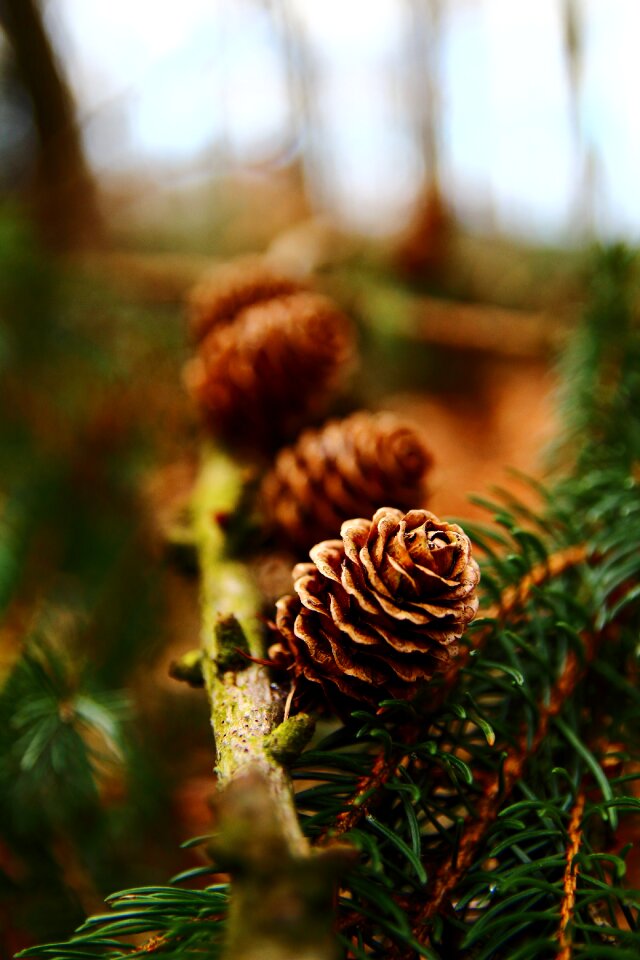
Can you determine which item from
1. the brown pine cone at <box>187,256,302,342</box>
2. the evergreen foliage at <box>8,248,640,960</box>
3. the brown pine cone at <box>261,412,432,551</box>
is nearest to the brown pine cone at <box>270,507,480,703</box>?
the evergreen foliage at <box>8,248,640,960</box>

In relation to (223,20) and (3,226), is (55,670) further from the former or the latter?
(223,20)

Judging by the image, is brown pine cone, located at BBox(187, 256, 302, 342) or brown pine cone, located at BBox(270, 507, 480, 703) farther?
brown pine cone, located at BBox(187, 256, 302, 342)

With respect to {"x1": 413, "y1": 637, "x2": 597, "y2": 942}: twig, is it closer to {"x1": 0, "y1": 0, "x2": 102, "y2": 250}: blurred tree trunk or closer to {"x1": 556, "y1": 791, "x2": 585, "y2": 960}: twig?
{"x1": 556, "y1": 791, "x2": 585, "y2": 960}: twig

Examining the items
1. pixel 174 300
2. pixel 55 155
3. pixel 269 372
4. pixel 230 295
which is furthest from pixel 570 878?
pixel 55 155

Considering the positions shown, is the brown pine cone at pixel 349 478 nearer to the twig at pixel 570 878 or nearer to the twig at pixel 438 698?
the twig at pixel 438 698

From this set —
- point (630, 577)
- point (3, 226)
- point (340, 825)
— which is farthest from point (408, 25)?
point (340, 825)

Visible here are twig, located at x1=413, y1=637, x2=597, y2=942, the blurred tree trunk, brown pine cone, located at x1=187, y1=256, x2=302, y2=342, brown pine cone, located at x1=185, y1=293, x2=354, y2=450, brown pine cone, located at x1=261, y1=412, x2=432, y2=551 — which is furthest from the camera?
the blurred tree trunk

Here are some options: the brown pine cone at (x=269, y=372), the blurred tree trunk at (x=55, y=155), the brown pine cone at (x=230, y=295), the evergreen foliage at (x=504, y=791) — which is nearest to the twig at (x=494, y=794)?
the evergreen foliage at (x=504, y=791)
